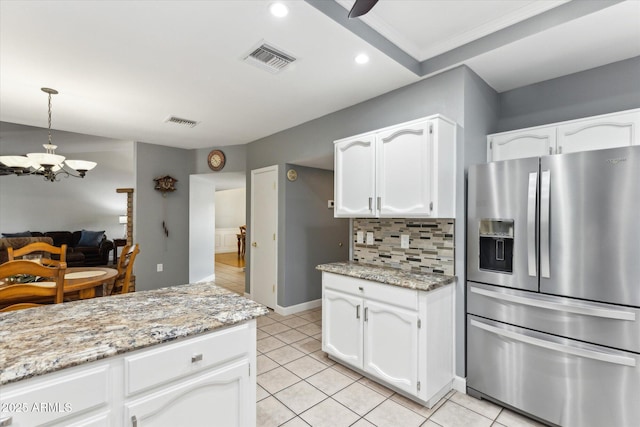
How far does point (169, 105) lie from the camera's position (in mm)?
3258

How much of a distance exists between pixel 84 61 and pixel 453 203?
307cm

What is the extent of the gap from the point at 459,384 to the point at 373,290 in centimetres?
97

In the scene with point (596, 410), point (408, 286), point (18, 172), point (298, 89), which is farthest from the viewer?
point (18, 172)

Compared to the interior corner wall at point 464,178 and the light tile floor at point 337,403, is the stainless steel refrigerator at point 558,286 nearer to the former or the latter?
the interior corner wall at point 464,178

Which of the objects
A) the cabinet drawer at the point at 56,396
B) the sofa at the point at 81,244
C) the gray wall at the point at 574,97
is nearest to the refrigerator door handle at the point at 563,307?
the gray wall at the point at 574,97

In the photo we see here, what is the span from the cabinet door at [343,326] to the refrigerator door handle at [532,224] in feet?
3.96

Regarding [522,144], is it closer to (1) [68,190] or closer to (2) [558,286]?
(2) [558,286]

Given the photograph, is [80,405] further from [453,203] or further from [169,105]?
[169,105]

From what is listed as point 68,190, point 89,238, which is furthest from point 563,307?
point 68,190

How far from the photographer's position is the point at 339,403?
2.16 metres

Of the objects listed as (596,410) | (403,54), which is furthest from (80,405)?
(403,54)

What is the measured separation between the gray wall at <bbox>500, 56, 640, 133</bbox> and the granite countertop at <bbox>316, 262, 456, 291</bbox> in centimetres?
154

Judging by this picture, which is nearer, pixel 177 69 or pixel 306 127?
pixel 177 69

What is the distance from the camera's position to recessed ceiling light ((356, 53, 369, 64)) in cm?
222
